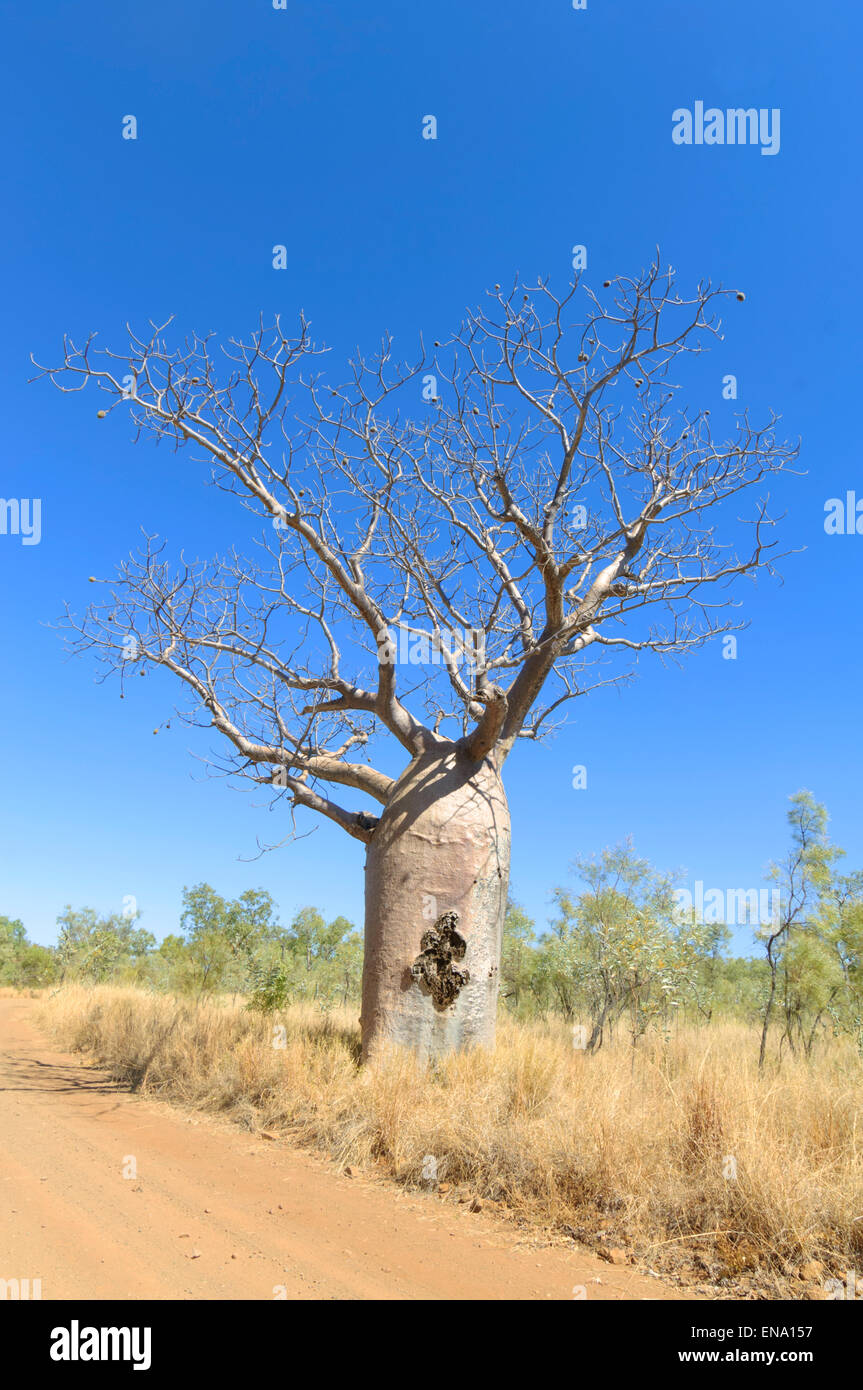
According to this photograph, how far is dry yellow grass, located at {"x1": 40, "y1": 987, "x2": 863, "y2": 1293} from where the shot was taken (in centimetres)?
279

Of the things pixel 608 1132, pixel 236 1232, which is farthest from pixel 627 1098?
pixel 236 1232

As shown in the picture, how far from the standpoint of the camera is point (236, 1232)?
295cm

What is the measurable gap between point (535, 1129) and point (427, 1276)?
3.50 ft

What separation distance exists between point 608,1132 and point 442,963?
188 cm

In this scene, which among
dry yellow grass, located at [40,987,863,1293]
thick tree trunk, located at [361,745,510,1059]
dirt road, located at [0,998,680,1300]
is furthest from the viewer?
thick tree trunk, located at [361,745,510,1059]

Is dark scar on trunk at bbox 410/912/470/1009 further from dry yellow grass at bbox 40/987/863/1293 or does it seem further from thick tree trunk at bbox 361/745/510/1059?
dry yellow grass at bbox 40/987/863/1293

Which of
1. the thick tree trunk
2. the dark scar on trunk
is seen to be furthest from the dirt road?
the dark scar on trunk

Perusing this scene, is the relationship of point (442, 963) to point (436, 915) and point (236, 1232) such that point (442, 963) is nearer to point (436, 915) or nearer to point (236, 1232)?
point (436, 915)

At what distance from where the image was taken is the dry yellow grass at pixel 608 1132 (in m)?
2.79

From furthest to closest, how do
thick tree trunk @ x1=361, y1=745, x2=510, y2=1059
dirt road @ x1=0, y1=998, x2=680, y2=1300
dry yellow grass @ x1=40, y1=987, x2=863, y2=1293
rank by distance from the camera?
thick tree trunk @ x1=361, y1=745, x2=510, y2=1059 → dry yellow grass @ x1=40, y1=987, x2=863, y2=1293 → dirt road @ x1=0, y1=998, x2=680, y2=1300

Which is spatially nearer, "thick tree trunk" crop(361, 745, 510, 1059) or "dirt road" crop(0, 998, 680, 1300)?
"dirt road" crop(0, 998, 680, 1300)

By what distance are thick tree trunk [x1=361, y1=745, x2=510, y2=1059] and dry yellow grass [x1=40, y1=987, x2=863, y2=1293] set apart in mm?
275
